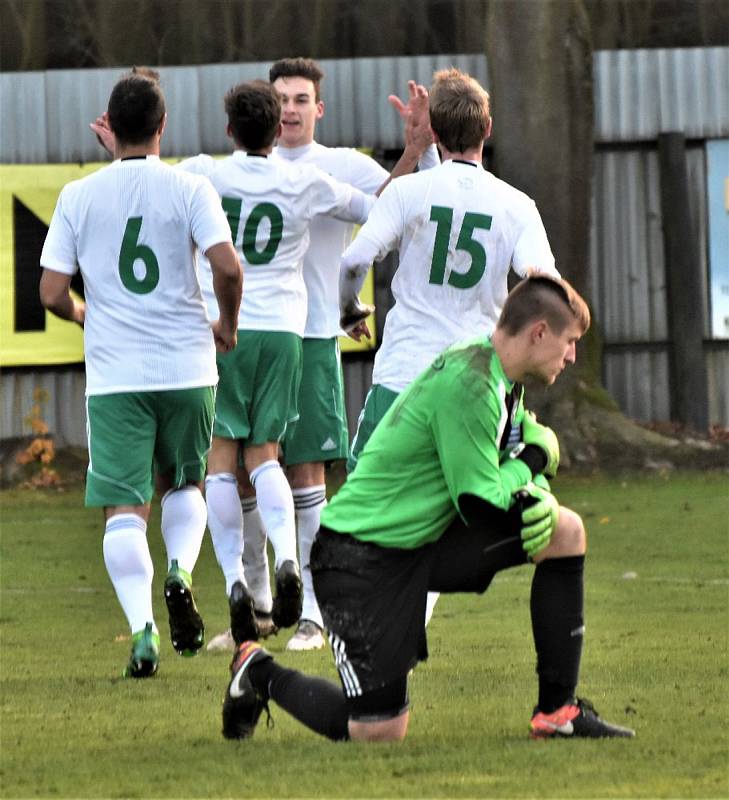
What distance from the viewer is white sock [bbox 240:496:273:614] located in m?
7.73

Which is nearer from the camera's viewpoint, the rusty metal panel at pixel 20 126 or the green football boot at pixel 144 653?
the green football boot at pixel 144 653

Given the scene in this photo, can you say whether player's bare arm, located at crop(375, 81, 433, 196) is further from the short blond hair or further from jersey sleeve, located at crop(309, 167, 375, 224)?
the short blond hair

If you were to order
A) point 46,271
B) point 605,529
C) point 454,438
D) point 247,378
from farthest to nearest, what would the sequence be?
point 605,529 < point 247,378 < point 46,271 < point 454,438

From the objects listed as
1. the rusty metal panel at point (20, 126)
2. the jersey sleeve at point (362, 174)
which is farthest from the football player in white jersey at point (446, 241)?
the rusty metal panel at point (20, 126)

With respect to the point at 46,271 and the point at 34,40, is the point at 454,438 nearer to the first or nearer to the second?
the point at 46,271

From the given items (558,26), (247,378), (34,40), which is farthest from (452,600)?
(34,40)

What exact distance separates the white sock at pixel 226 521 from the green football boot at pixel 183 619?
2.43ft

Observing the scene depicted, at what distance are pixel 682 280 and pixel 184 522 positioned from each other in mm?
10354

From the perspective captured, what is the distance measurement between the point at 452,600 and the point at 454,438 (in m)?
4.08

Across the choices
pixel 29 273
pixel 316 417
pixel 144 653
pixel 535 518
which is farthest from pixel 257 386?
pixel 29 273

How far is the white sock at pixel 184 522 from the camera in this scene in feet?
21.7

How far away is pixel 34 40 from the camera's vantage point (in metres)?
20.1

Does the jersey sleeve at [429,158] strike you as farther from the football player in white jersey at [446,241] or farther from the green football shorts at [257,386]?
the green football shorts at [257,386]

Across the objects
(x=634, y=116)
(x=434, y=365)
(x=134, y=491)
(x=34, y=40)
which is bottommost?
(x=134, y=491)
